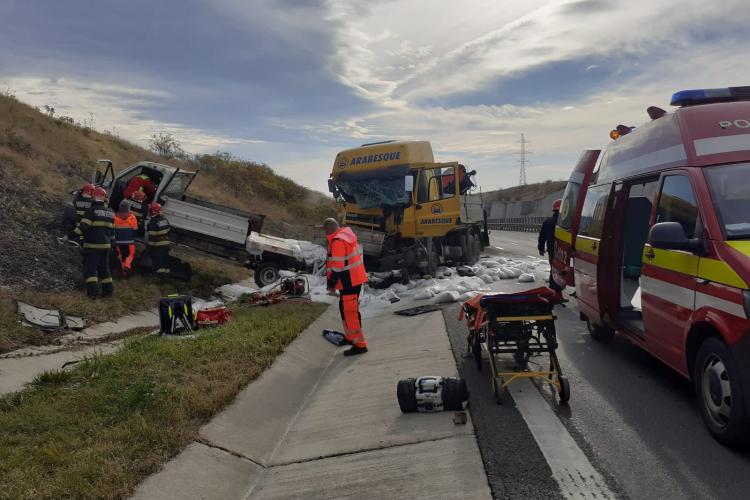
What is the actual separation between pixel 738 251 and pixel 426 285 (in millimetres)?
8521

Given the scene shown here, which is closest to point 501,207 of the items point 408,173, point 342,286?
point 408,173

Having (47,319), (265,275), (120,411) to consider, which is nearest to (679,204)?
(120,411)

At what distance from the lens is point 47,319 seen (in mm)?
8289

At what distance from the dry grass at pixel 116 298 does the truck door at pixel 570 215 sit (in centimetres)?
717

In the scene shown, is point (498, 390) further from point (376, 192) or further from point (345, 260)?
point (376, 192)

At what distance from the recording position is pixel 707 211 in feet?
13.7

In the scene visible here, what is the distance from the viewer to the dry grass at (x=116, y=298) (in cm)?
754

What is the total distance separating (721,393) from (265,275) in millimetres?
11008

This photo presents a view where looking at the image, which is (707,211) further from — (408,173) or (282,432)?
(408,173)

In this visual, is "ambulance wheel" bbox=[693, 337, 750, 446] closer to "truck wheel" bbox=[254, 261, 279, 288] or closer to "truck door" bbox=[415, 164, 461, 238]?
"truck door" bbox=[415, 164, 461, 238]

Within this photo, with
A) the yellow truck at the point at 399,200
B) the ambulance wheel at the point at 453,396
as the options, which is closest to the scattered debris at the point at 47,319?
the ambulance wheel at the point at 453,396

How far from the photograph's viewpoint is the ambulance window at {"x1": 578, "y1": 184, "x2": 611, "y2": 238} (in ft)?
21.0

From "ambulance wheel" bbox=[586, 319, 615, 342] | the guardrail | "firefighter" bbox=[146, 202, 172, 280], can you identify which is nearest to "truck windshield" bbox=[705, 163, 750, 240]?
"ambulance wheel" bbox=[586, 319, 615, 342]

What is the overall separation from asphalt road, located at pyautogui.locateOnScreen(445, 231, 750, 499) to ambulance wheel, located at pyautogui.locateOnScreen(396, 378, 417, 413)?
1.63ft
